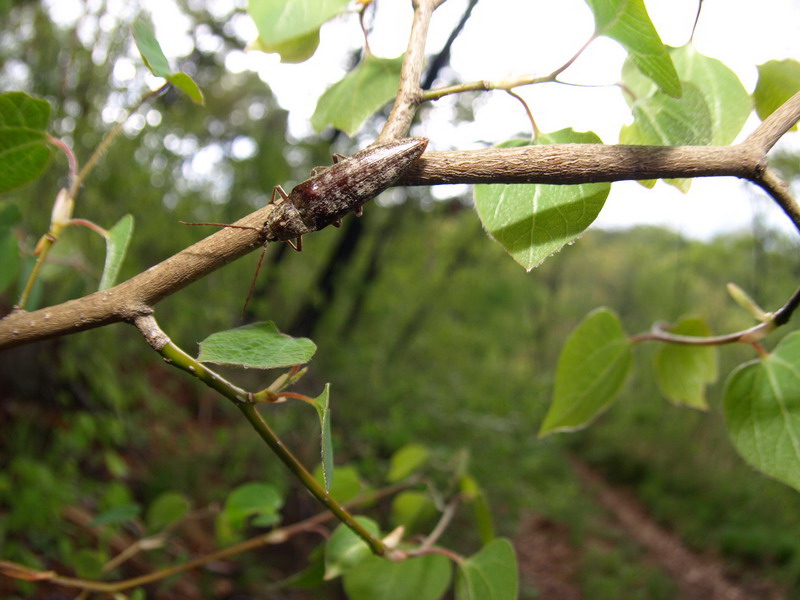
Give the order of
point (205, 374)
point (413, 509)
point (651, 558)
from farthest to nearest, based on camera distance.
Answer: point (651, 558) → point (413, 509) → point (205, 374)

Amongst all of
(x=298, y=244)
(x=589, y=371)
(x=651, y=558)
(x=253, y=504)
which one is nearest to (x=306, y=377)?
(x=253, y=504)

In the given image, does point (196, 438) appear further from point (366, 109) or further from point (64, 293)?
point (366, 109)

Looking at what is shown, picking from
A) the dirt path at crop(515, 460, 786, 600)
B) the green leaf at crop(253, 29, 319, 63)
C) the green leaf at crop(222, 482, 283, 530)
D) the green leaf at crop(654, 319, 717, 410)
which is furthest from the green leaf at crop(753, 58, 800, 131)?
the dirt path at crop(515, 460, 786, 600)

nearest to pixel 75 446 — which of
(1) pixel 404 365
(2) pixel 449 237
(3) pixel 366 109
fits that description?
(3) pixel 366 109

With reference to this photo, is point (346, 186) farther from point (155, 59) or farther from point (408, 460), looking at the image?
point (408, 460)

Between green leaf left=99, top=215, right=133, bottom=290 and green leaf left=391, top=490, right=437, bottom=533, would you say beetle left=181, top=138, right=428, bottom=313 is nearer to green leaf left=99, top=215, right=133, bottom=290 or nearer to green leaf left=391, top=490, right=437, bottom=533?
green leaf left=99, top=215, right=133, bottom=290

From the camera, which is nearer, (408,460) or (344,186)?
(344,186)

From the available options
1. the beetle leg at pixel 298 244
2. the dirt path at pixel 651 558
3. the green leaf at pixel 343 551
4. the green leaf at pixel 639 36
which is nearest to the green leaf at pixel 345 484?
the green leaf at pixel 343 551
